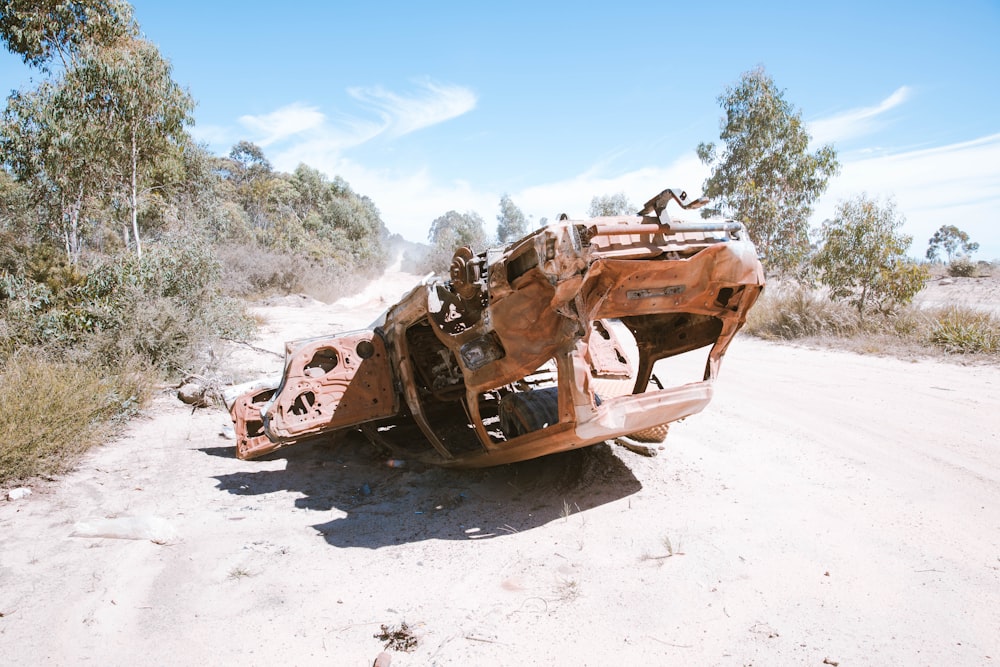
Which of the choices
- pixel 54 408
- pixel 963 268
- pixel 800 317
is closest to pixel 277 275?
pixel 54 408

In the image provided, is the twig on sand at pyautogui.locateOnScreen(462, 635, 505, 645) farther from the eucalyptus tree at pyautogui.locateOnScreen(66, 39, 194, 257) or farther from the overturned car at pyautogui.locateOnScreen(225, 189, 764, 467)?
the eucalyptus tree at pyautogui.locateOnScreen(66, 39, 194, 257)

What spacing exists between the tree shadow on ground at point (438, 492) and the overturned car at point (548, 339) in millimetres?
295

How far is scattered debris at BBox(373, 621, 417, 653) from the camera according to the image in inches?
112

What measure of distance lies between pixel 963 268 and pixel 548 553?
82.0 ft

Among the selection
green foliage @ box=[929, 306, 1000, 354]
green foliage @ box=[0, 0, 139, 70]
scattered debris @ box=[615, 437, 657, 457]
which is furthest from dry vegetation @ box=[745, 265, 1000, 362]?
green foliage @ box=[0, 0, 139, 70]

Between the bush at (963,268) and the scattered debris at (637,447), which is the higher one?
the scattered debris at (637,447)

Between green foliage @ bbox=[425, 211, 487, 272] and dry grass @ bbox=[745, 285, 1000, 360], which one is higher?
green foliage @ bbox=[425, 211, 487, 272]

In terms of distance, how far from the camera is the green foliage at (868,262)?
1062 cm

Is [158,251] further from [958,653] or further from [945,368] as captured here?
[945,368]

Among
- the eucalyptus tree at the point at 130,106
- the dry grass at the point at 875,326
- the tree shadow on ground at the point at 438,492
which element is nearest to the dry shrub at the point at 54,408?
the tree shadow on ground at the point at 438,492

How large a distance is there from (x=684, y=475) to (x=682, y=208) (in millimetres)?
2327

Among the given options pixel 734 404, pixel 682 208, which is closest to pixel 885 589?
pixel 682 208

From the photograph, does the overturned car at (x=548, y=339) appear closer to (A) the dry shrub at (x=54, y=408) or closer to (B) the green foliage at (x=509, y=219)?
(A) the dry shrub at (x=54, y=408)

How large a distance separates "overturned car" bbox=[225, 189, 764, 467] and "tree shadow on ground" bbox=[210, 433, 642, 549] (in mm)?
295
